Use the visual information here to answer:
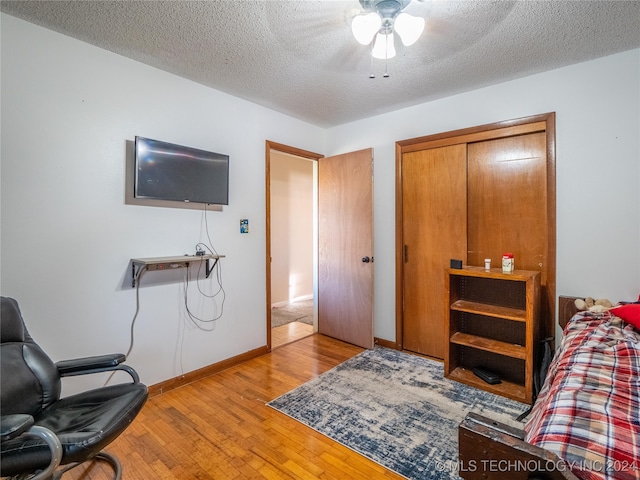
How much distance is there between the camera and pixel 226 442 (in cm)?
187

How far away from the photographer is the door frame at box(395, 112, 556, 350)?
2439 millimetres

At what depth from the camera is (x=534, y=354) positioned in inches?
91.7

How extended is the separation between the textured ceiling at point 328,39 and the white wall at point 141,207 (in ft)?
0.55

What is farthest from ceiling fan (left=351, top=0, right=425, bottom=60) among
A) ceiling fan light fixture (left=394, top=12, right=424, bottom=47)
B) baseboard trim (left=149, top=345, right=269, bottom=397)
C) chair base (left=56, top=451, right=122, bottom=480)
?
baseboard trim (left=149, top=345, right=269, bottom=397)

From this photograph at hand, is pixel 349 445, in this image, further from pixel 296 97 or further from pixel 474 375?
pixel 296 97

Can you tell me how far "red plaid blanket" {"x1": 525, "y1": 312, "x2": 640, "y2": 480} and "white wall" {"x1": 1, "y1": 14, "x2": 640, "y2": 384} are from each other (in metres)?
0.97

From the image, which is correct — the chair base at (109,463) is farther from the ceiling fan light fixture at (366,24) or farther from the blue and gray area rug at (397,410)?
the ceiling fan light fixture at (366,24)

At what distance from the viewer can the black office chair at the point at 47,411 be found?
1.19 metres

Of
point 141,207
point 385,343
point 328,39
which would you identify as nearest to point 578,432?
point 328,39

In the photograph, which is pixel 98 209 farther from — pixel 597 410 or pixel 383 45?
pixel 597 410

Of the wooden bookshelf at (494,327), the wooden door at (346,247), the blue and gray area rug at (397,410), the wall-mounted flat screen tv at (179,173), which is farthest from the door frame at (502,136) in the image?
the wall-mounted flat screen tv at (179,173)

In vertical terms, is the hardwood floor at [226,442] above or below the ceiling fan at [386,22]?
below

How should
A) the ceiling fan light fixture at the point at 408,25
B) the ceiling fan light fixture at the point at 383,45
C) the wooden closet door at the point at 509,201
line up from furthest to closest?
the wooden closet door at the point at 509,201 → the ceiling fan light fixture at the point at 383,45 → the ceiling fan light fixture at the point at 408,25

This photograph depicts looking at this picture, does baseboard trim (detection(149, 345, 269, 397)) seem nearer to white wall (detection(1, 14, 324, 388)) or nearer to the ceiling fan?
white wall (detection(1, 14, 324, 388))
